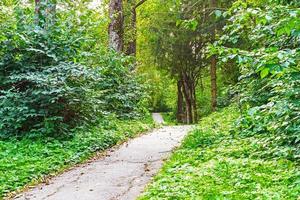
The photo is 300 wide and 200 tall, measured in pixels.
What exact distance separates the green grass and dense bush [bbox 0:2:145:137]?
347 centimetres

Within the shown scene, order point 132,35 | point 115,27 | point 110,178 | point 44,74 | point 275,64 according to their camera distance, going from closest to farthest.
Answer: point 275,64 < point 110,178 < point 44,74 < point 115,27 < point 132,35

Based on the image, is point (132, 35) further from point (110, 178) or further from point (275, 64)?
point (275, 64)

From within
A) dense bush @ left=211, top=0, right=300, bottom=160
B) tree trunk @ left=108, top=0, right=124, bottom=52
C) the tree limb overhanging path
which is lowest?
the tree limb overhanging path

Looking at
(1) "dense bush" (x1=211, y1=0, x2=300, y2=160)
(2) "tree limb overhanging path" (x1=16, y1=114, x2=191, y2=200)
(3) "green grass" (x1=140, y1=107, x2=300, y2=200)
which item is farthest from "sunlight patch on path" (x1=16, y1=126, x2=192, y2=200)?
(1) "dense bush" (x1=211, y1=0, x2=300, y2=160)

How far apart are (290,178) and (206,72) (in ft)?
68.5

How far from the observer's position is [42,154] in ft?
24.7

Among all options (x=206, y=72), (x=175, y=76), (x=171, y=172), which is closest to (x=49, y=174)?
(x=171, y=172)

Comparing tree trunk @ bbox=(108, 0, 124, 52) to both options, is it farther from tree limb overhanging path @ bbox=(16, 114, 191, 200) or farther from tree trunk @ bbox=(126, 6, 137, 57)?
tree limb overhanging path @ bbox=(16, 114, 191, 200)

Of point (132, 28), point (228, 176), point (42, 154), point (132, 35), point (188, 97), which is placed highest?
point (132, 28)

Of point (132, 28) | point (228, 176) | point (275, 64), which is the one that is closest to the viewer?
point (275, 64)

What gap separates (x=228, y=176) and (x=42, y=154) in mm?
3981

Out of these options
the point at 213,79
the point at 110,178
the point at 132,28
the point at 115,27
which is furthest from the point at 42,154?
the point at 132,28

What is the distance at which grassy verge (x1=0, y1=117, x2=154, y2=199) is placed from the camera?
616cm

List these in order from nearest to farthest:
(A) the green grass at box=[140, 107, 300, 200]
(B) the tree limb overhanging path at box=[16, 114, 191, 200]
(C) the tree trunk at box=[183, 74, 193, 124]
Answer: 1. (A) the green grass at box=[140, 107, 300, 200]
2. (B) the tree limb overhanging path at box=[16, 114, 191, 200]
3. (C) the tree trunk at box=[183, 74, 193, 124]
